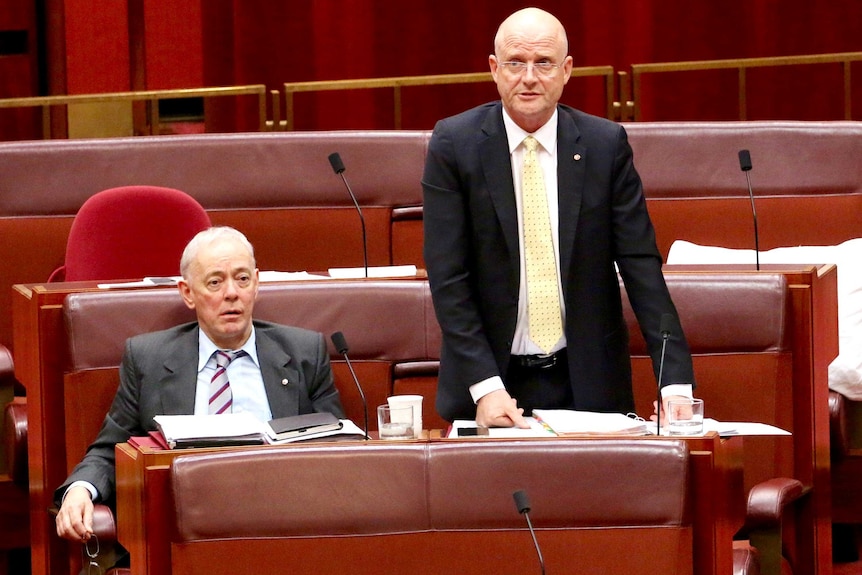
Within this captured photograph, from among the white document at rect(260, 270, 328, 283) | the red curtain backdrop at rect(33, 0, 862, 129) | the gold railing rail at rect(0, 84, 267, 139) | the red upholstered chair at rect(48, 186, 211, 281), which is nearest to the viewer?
the white document at rect(260, 270, 328, 283)

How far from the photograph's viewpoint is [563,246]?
6.96 ft

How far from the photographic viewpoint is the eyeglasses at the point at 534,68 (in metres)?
2.08

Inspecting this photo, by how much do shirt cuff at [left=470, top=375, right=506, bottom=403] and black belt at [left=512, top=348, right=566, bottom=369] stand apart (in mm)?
116

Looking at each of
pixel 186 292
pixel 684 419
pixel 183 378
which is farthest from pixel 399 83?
pixel 684 419

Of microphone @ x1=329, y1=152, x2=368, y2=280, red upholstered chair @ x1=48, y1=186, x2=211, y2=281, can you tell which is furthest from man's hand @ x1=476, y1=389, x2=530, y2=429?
red upholstered chair @ x1=48, y1=186, x2=211, y2=281

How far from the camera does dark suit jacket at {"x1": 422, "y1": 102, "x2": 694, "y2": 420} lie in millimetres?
2121

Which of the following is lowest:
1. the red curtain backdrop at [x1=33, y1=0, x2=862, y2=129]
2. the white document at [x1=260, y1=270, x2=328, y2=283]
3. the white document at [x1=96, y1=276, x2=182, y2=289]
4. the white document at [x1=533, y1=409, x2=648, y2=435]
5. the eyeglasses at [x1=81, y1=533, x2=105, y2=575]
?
the eyeglasses at [x1=81, y1=533, x2=105, y2=575]

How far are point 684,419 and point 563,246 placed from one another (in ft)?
1.30

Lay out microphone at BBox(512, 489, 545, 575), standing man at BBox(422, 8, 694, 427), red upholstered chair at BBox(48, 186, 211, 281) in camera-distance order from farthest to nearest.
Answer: red upholstered chair at BBox(48, 186, 211, 281) < standing man at BBox(422, 8, 694, 427) < microphone at BBox(512, 489, 545, 575)

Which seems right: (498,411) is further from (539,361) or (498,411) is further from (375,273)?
(375,273)

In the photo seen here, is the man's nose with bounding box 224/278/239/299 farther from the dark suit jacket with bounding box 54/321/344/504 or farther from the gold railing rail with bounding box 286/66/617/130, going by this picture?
the gold railing rail with bounding box 286/66/617/130

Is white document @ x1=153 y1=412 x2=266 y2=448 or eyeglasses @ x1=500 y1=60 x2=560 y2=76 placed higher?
eyeglasses @ x1=500 y1=60 x2=560 y2=76

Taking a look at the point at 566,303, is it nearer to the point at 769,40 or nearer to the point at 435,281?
the point at 435,281

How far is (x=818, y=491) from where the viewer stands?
2420 mm
